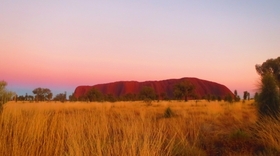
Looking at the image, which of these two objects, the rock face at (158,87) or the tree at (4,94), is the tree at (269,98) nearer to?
the tree at (4,94)

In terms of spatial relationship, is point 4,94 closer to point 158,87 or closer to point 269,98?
point 269,98

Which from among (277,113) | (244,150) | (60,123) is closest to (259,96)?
(277,113)

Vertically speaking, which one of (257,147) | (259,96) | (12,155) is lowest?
(257,147)

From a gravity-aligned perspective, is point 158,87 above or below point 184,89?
above

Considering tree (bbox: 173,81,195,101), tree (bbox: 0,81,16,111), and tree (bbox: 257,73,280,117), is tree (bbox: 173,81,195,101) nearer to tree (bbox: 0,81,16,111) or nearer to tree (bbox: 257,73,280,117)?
tree (bbox: 257,73,280,117)

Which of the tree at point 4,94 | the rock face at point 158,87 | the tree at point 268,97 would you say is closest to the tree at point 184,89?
the tree at point 268,97

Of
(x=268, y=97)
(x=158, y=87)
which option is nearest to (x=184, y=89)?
(x=268, y=97)

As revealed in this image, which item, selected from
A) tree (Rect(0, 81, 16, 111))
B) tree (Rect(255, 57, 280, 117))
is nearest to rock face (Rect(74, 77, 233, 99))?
tree (Rect(255, 57, 280, 117))

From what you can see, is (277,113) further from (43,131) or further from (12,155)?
(12,155)

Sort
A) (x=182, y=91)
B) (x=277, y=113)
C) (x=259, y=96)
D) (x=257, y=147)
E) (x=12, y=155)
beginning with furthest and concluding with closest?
(x=182, y=91) < (x=259, y=96) < (x=277, y=113) < (x=257, y=147) < (x=12, y=155)

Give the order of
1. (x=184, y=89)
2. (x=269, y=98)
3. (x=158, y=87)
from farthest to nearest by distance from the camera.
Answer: (x=158, y=87)
(x=184, y=89)
(x=269, y=98)

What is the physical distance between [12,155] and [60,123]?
5.59ft

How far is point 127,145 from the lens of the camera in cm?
416

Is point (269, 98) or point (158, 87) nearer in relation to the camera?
point (269, 98)
